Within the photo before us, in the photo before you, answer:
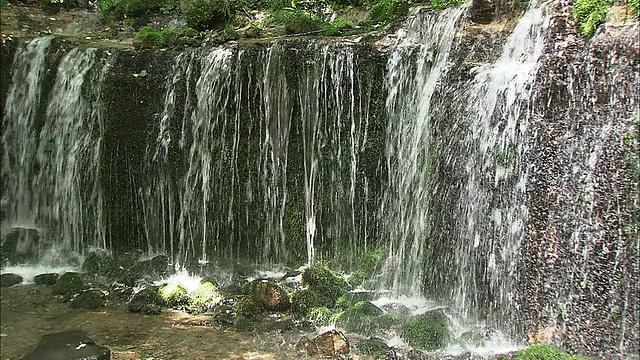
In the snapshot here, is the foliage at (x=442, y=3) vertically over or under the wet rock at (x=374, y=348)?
over

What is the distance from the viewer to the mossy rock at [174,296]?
7086 millimetres

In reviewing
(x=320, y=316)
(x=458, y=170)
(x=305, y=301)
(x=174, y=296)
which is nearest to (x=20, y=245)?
(x=174, y=296)

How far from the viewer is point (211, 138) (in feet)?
26.9

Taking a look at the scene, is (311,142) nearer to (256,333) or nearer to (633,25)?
(256,333)

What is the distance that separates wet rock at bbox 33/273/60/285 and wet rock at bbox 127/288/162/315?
5.25ft

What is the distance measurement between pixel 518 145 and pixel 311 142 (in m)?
3.14

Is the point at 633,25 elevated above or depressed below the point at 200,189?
above

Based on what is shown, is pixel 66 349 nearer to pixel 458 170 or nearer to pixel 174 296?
pixel 174 296

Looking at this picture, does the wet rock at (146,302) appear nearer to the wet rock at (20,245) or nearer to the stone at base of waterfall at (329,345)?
the stone at base of waterfall at (329,345)

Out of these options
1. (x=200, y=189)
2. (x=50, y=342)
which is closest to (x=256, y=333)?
(x=50, y=342)

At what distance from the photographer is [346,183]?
7789 mm

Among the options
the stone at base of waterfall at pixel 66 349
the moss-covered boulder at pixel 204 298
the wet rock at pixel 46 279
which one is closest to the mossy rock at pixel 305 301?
the moss-covered boulder at pixel 204 298

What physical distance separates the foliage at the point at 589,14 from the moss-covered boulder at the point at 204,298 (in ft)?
18.1

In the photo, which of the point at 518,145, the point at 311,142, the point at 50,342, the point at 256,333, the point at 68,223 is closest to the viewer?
the point at 50,342
